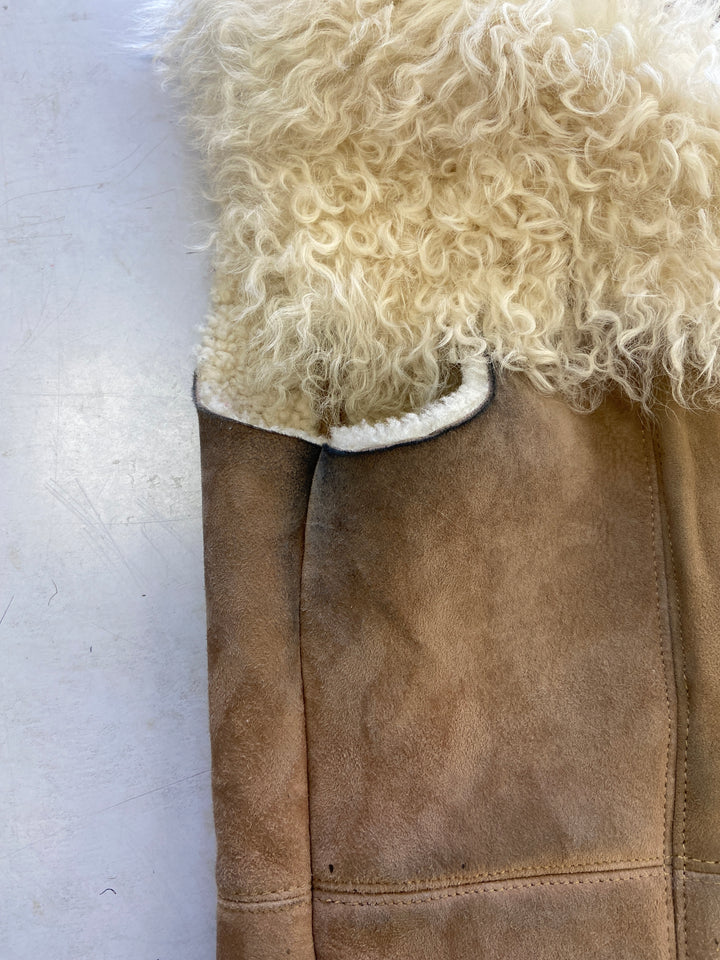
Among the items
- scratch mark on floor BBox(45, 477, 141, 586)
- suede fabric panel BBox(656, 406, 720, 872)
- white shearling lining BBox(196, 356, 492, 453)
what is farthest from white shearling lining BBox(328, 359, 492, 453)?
scratch mark on floor BBox(45, 477, 141, 586)

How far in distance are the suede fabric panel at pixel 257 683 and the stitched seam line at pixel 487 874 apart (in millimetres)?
44

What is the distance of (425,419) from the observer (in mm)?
637

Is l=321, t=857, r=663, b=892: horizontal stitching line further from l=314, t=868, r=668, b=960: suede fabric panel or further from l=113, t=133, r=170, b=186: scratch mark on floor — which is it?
l=113, t=133, r=170, b=186: scratch mark on floor

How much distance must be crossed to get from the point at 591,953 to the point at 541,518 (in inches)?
15.9

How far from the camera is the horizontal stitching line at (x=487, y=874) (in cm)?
63

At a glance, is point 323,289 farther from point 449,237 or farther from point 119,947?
point 119,947

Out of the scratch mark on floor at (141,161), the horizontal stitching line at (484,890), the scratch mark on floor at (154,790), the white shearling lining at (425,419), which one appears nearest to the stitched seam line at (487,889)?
the horizontal stitching line at (484,890)

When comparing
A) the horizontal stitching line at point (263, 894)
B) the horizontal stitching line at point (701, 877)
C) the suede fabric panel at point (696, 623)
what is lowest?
the horizontal stitching line at point (263, 894)

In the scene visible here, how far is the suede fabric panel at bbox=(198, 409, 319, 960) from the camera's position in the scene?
2.05 ft

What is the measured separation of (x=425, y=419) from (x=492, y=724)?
0.30m

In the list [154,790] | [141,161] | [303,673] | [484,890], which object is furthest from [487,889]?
[141,161]

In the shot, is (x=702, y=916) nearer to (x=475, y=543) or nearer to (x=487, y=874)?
(x=487, y=874)

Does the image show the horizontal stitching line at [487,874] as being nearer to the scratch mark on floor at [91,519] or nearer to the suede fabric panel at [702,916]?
the suede fabric panel at [702,916]

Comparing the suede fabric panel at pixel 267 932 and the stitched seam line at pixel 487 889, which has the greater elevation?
the stitched seam line at pixel 487 889
